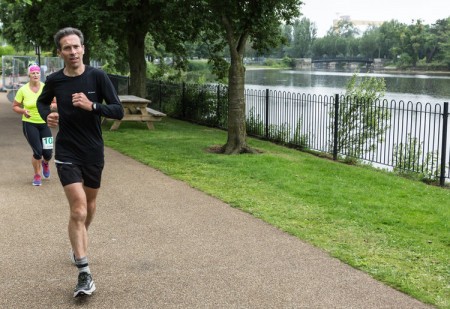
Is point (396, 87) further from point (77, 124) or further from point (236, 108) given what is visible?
point (77, 124)

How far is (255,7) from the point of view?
11773mm

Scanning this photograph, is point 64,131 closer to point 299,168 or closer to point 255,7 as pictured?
point 299,168

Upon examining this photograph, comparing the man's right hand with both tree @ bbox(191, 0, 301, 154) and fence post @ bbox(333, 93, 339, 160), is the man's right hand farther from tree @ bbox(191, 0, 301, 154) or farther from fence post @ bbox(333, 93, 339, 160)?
fence post @ bbox(333, 93, 339, 160)

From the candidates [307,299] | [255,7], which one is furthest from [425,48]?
[307,299]

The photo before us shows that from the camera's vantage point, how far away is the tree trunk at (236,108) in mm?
12125

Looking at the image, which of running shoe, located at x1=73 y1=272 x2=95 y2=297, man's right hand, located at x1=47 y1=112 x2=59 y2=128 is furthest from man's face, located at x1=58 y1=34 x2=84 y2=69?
running shoe, located at x1=73 y1=272 x2=95 y2=297

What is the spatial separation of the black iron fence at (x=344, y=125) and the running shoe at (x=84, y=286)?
24.2 ft

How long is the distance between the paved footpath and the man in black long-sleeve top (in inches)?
17.5

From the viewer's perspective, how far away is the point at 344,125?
43.3 feet

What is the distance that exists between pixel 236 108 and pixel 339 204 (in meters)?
5.08

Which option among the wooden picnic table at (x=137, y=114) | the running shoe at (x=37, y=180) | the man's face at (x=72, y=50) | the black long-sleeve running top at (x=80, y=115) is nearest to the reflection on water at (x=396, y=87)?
the wooden picnic table at (x=137, y=114)

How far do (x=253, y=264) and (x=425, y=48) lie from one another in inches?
2146

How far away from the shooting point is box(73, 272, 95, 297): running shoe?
4.34 m

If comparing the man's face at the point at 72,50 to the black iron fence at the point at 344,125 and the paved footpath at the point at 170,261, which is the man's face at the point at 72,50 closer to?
the paved footpath at the point at 170,261
